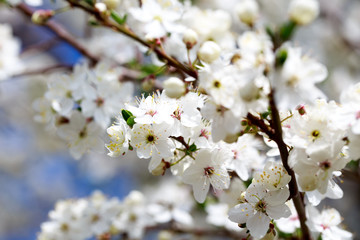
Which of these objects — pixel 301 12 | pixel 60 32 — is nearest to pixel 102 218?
pixel 60 32

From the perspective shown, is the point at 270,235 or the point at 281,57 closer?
the point at 281,57

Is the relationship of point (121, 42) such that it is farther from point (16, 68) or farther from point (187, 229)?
point (187, 229)

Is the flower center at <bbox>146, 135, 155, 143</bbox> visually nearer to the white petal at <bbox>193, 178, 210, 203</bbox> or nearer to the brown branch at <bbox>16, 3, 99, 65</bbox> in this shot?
the white petal at <bbox>193, 178, 210, 203</bbox>

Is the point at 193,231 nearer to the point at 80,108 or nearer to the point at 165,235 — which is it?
the point at 165,235

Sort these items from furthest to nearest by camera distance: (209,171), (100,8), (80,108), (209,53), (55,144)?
(55,144) < (80,108) < (100,8) < (209,171) < (209,53)

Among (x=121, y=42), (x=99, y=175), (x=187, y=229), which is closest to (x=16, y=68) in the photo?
(x=121, y=42)

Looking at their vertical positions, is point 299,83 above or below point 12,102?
below

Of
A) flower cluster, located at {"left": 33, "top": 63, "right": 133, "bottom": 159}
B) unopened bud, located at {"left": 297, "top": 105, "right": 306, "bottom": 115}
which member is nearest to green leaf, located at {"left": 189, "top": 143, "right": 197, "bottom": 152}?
unopened bud, located at {"left": 297, "top": 105, "right": 306, "bottom": 115}

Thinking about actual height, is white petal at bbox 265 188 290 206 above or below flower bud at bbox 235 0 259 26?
below

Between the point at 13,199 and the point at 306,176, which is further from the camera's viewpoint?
the point at 13,199

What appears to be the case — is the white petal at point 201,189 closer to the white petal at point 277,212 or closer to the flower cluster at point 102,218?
the white petal at point 277,212

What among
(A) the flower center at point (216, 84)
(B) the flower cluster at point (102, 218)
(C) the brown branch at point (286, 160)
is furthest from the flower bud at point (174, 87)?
(B) the flower cluster at point (102, 218)
